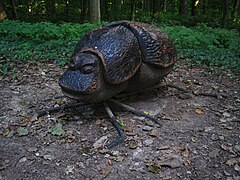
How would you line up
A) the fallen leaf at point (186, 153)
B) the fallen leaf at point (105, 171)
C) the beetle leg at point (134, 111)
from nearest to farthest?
the fallen leaf at point (105, 171), the fallen leaf at point (186, 153), the beetle leg at point (134, 111)

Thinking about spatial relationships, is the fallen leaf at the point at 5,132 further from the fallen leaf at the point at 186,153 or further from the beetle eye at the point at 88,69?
the fallen leaf at the point at 186,153

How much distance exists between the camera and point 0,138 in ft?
9.91

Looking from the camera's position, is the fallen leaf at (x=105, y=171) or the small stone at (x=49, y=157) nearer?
the fallen leaf at (x=105, y=171)

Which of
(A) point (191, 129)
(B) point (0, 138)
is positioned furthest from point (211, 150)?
(B) point (0, 138)

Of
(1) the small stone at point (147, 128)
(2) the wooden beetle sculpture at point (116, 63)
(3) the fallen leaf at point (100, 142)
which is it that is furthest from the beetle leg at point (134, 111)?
(3) the fallen leaf at point (100, 142)

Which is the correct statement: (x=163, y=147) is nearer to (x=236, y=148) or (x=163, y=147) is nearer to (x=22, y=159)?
(x=236, y=148)

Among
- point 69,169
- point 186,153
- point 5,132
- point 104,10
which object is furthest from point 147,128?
point 104,10

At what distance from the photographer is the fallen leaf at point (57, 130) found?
308 centimetres

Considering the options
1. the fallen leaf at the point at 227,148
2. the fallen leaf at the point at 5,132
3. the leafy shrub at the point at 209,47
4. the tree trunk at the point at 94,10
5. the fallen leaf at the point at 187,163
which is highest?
the tree trunk at the point at 94,10

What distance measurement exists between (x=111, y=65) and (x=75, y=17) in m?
Result: 13.4

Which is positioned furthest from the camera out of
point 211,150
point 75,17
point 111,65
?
point 75,17

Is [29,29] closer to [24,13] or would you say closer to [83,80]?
[83,80]

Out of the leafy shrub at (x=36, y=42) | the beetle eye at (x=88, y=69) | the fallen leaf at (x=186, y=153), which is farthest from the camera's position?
the leafy shrub at (x=36, y=42)

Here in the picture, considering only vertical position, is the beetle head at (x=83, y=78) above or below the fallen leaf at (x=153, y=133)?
above
